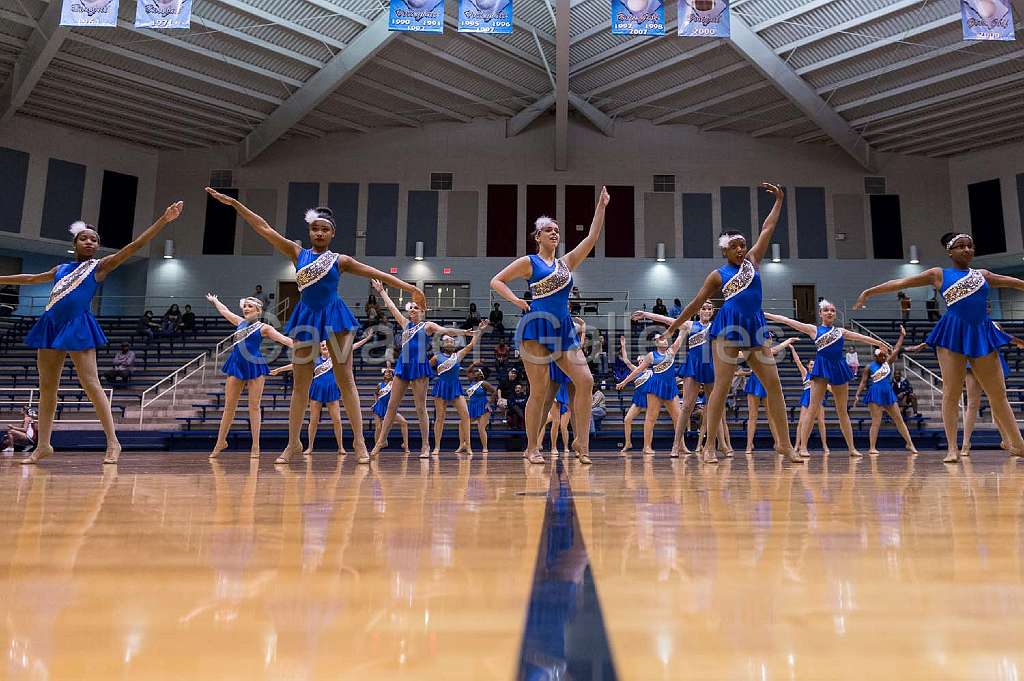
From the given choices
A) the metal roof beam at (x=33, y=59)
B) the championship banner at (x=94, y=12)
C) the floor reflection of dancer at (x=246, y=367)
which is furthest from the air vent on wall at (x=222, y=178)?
the floor reflection of dancer at (x=246, y=367)

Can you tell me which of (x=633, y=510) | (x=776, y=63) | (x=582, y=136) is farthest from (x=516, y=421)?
(x=582, y=136)

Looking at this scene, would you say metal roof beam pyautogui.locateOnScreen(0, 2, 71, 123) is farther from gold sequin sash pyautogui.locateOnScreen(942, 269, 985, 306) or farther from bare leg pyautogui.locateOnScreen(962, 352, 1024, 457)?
bare leg pyautogui.locateOnScreen(962, 352, 1024, 457)

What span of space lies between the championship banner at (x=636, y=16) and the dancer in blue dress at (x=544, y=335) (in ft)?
27.7

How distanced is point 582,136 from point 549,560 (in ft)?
71.2

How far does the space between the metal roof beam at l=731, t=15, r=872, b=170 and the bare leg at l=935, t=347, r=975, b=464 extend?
43.4ft

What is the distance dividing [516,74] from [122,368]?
11888 mm

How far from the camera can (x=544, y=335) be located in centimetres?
445

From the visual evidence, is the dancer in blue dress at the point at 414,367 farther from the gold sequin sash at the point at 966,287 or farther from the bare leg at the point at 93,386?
the gold sequin sash at the point at 966,287

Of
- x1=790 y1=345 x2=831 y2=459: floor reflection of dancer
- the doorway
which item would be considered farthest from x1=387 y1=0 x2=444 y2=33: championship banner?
the doorway

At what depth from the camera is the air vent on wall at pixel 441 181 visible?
21703mm

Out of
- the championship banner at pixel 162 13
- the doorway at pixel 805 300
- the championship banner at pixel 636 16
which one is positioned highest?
the championship banner at pixel 636 16

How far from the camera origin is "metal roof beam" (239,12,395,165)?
642 inches

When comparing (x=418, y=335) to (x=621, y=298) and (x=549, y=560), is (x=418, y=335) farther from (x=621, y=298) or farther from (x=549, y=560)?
(x=621, y=298)

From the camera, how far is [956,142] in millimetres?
20688
